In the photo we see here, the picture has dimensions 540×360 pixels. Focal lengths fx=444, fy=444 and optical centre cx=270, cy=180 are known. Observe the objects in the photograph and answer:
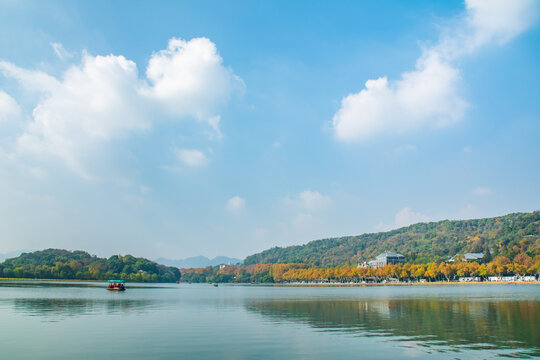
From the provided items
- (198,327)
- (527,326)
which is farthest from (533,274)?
(198,327)

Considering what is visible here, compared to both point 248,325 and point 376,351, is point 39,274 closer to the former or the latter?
point 248,325

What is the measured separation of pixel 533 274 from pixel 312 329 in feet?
473

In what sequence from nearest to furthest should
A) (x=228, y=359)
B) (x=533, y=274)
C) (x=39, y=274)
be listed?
(x=228, y=359), (x=533, y=274), (x=39, y=274)

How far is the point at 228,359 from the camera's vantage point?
65.4 ft

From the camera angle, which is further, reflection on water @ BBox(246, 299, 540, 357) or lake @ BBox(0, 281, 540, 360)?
reflection on water @ BBox(246, 299, 540, 357)

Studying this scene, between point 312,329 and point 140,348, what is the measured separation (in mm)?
11845

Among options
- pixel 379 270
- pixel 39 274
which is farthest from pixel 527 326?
pixel 39 274

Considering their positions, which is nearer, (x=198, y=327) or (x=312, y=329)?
(x=312, y=329)

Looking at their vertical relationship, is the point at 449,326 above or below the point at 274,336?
below

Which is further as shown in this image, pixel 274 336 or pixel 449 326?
pixel 449 326

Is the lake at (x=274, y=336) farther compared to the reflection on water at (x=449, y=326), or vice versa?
the reflection on water at (x=449, y=326)

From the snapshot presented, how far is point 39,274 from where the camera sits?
7303 inches

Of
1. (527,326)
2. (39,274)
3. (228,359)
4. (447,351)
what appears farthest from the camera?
(39,274)

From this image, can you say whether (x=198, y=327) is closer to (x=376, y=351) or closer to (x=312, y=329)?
(x=312, y=329)
